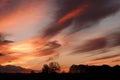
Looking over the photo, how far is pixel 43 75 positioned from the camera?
3431 cm

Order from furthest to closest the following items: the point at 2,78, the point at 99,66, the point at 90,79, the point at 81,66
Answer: the point at 81,66, the point at 99,66, the point at 90,79, the point at 2,78

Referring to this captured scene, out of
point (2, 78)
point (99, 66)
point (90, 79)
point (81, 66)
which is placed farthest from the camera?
point (81, 66)

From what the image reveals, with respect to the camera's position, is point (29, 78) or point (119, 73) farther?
point (119, 73)

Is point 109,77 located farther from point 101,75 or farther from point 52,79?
point 52,79

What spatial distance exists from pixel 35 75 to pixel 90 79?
21.1 feet

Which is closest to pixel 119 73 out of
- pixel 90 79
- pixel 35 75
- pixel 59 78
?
pixel 90 79

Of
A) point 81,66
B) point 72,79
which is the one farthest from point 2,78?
point 81,66

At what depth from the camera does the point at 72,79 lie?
34.8 meters

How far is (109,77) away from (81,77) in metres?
3.75

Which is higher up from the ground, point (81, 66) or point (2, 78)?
point (81, 66)

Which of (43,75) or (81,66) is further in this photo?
(81,66)

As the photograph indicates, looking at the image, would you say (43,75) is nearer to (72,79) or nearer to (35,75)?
(35,75)

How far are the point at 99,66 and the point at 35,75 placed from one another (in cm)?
2638

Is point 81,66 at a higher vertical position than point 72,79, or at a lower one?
higher
